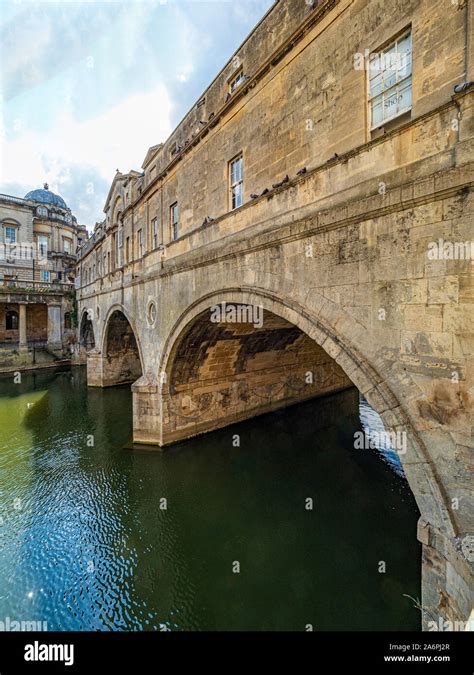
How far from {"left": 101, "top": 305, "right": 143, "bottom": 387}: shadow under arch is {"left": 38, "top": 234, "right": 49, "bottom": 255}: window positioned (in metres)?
25.2

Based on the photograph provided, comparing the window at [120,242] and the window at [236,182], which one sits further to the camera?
the window at [120,242]

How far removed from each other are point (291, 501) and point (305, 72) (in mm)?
8640

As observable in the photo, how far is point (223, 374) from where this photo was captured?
36.0 feet

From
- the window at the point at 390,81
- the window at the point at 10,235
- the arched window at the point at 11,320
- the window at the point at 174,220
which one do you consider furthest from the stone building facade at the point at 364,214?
the window at the point at 10,235

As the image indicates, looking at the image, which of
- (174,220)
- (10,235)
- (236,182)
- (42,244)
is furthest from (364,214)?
(42,244)

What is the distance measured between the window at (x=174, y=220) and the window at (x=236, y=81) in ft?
11.2

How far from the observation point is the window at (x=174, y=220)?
9578mm

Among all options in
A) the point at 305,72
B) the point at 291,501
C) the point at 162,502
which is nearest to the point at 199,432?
the point at 162,502

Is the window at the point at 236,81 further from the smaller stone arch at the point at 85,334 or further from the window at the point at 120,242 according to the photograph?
the smaller stone arch at the point at 85,334

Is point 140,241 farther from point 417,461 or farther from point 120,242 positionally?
point 417,461

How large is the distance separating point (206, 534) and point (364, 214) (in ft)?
21.3

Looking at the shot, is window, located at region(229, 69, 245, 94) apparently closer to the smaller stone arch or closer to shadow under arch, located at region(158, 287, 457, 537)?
shadow under arch, located at region(158, 287, 457, 537)

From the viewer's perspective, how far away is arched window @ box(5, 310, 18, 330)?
27.9 meters

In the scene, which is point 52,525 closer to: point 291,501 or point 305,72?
point 291,501
